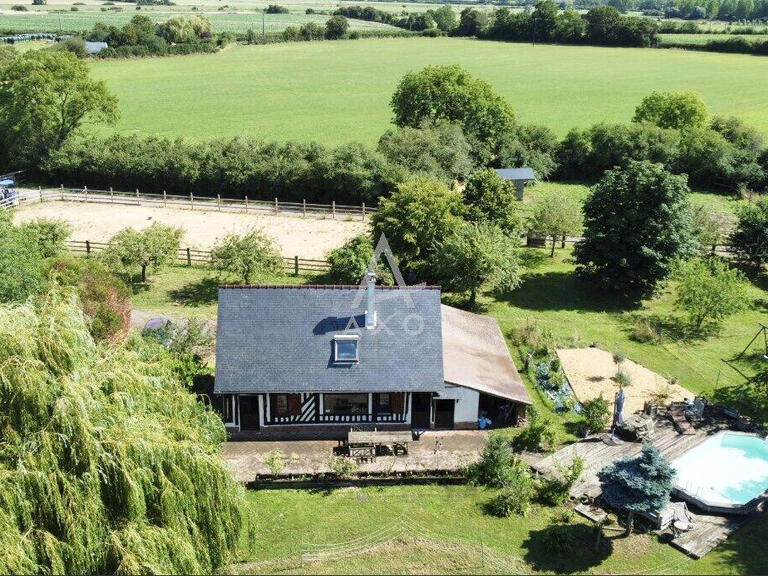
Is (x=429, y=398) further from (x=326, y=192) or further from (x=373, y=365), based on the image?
(x=326, y=192)

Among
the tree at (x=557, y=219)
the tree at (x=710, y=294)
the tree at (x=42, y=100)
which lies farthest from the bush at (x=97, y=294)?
the tree at (x=42, y=100)

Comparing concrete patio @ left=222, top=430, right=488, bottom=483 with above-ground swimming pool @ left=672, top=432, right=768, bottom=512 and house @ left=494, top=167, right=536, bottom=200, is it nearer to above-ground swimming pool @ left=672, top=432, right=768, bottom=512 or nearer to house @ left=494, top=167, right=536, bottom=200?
above-ground swimming pool @ left=672, top=432, right=768, bottom=512

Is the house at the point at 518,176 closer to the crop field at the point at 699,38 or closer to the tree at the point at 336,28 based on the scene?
the crop field at the point at 699,38

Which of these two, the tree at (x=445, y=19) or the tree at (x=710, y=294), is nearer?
the tree at (x=710, y=294)

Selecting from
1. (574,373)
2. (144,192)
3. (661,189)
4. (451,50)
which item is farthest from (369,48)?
(574,373)

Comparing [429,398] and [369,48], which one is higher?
[369,48]

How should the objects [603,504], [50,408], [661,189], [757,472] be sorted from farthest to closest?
1. [661,189]
2. [757,472]
3. [603,504]
4. [50,408]

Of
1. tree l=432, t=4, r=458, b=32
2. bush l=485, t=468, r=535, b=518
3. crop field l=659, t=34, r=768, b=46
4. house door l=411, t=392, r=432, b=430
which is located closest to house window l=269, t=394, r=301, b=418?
house door l=411, t=392, r=432, b=430
